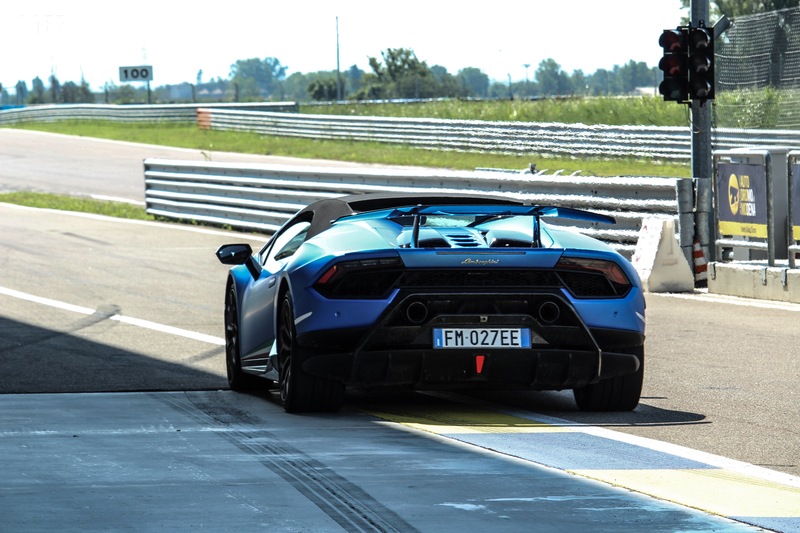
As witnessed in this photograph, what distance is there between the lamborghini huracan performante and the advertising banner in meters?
7.38

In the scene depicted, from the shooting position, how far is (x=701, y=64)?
56.9ft

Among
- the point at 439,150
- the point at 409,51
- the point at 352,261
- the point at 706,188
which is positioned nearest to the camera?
the point at 352,261

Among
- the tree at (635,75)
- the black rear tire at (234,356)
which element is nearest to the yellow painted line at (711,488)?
the black rear tire at (234,356)

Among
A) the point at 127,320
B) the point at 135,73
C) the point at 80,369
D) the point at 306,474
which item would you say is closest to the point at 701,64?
the point at 127,320

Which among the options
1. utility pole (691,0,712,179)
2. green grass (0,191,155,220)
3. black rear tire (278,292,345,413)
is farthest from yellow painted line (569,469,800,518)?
green grass (0,191,155,220)

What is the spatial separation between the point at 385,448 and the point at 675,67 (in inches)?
459

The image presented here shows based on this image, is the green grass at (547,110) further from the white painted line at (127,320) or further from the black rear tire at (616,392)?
the black rear tire at (616,392)

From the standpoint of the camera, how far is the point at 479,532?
474cm

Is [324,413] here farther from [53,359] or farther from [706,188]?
[706,188]

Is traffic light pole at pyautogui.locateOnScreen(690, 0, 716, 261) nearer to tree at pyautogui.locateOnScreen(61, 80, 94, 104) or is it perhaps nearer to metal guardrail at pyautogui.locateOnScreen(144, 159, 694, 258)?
metal guardrail at pyautogui.locateOnScreen(144, 159, 694, 258)

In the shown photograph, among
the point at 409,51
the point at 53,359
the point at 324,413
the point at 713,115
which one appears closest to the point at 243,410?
the point at 324,413

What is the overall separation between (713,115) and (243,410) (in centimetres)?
1145

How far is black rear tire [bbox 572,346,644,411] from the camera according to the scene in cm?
798

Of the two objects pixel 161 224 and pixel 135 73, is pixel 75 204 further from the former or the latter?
pixel 135 73
